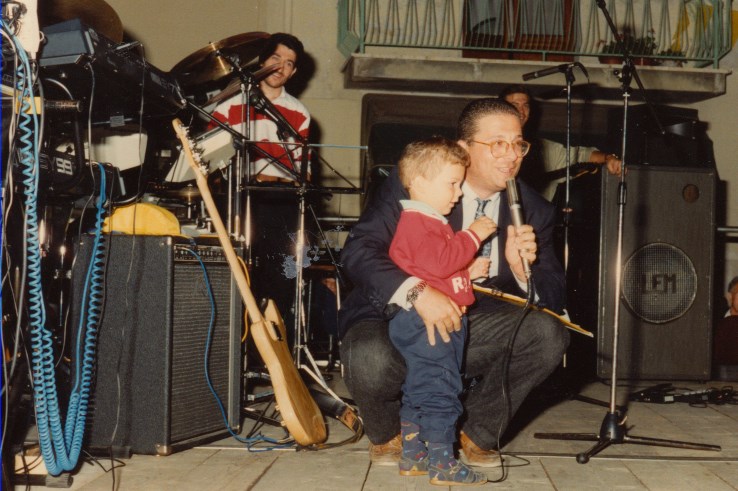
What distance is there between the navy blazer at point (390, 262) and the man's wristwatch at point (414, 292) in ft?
0.15

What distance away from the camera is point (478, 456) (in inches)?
85.4

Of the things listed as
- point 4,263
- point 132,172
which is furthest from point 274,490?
point 132,172

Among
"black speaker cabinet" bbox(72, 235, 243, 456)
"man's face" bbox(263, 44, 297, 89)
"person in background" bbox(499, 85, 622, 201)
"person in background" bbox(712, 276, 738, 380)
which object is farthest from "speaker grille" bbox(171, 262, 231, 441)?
"person in background" bbox(712, 276, 738, 380)

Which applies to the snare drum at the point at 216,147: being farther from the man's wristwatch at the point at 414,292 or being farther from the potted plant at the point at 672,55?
the potted plant at the point at 672,55

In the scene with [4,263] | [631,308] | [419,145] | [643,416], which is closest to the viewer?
[4,263]

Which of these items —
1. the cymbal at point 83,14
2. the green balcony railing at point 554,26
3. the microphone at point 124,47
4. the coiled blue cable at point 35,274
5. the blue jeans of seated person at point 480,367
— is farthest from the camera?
the green balcony railing at point 554,26

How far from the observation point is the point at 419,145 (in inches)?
81.7

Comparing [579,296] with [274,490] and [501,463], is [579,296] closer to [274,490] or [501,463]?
[501,463]

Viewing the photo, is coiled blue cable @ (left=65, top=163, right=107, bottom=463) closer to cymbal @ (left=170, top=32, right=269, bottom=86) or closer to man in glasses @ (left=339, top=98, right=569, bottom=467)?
man in glasses @ (left=339, top=98, right=569, bottom=467)

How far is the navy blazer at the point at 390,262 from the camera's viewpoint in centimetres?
205

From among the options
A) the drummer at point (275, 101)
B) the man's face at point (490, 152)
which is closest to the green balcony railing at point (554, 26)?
the drummer at point (275, 101)

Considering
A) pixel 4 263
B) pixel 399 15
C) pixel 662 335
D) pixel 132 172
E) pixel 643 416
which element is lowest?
pixel 643 416

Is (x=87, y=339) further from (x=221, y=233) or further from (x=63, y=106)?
(x=63, y=106)

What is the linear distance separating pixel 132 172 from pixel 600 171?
2199 mm
